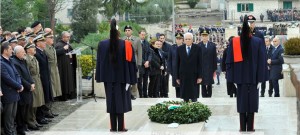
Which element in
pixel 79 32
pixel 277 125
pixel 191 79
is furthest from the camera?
pixel 79 32

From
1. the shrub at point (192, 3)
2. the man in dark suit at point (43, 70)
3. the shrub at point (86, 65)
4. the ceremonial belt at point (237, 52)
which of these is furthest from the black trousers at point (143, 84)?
the shrub at point (192, 3)

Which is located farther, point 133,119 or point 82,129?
point 133,119

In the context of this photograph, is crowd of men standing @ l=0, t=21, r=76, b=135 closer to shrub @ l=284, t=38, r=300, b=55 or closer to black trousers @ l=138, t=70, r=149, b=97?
black trousers @ l=138, t=70, r=149, b=97

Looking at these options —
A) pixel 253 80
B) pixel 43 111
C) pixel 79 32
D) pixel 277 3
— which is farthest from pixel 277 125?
pixel 277 3

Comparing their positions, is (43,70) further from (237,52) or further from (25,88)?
(237,52)

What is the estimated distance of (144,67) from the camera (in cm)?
2133

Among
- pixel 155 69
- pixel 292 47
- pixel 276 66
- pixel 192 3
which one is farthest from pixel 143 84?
pixel 192 3

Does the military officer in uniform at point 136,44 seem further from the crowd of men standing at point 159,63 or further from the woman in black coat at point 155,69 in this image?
the woman in black coat at point 155,69

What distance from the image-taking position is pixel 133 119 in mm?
17141

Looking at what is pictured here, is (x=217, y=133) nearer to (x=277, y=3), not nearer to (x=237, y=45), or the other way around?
(x=237, y=45)

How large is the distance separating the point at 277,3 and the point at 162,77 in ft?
222

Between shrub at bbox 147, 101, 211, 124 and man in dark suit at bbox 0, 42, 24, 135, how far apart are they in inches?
110

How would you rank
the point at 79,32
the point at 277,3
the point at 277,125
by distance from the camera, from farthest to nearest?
the point at 277,3 < the point at 79,32 < the point at 277,125

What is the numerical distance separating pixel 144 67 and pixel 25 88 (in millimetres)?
6425
